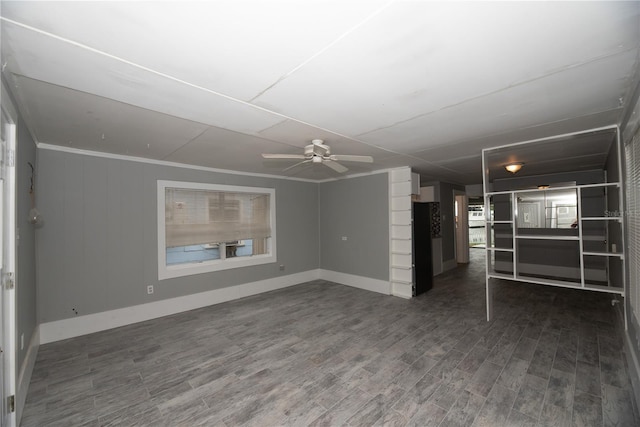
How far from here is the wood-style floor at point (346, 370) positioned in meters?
1.97

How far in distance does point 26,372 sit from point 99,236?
171 cm

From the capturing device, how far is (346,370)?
253 cm

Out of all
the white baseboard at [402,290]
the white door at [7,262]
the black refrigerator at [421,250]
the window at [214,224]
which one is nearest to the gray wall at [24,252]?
the white door at [7,262]

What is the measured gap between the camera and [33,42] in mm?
1356

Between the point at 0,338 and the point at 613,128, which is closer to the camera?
the point at 0,338

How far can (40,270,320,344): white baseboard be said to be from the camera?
3205 mm

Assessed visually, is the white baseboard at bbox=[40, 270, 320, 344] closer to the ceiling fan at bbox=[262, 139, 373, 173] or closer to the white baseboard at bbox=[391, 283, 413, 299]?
the white baseboard at bbox=[391, 283, 413, 299]

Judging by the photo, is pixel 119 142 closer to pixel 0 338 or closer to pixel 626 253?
pixel 0 338

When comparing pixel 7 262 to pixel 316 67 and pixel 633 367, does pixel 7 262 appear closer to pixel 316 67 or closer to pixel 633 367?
pixel 316 67

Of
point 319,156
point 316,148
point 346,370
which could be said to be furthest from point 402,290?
point 316,148

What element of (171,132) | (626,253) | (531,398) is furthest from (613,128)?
(171,132)

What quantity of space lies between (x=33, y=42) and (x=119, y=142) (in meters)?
1.96

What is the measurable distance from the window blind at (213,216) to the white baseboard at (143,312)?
927mm

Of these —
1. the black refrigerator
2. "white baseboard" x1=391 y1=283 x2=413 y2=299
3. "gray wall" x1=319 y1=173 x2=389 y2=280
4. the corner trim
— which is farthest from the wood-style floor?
"gray wall" x1=319 y1=173 x2=389 y2=280
